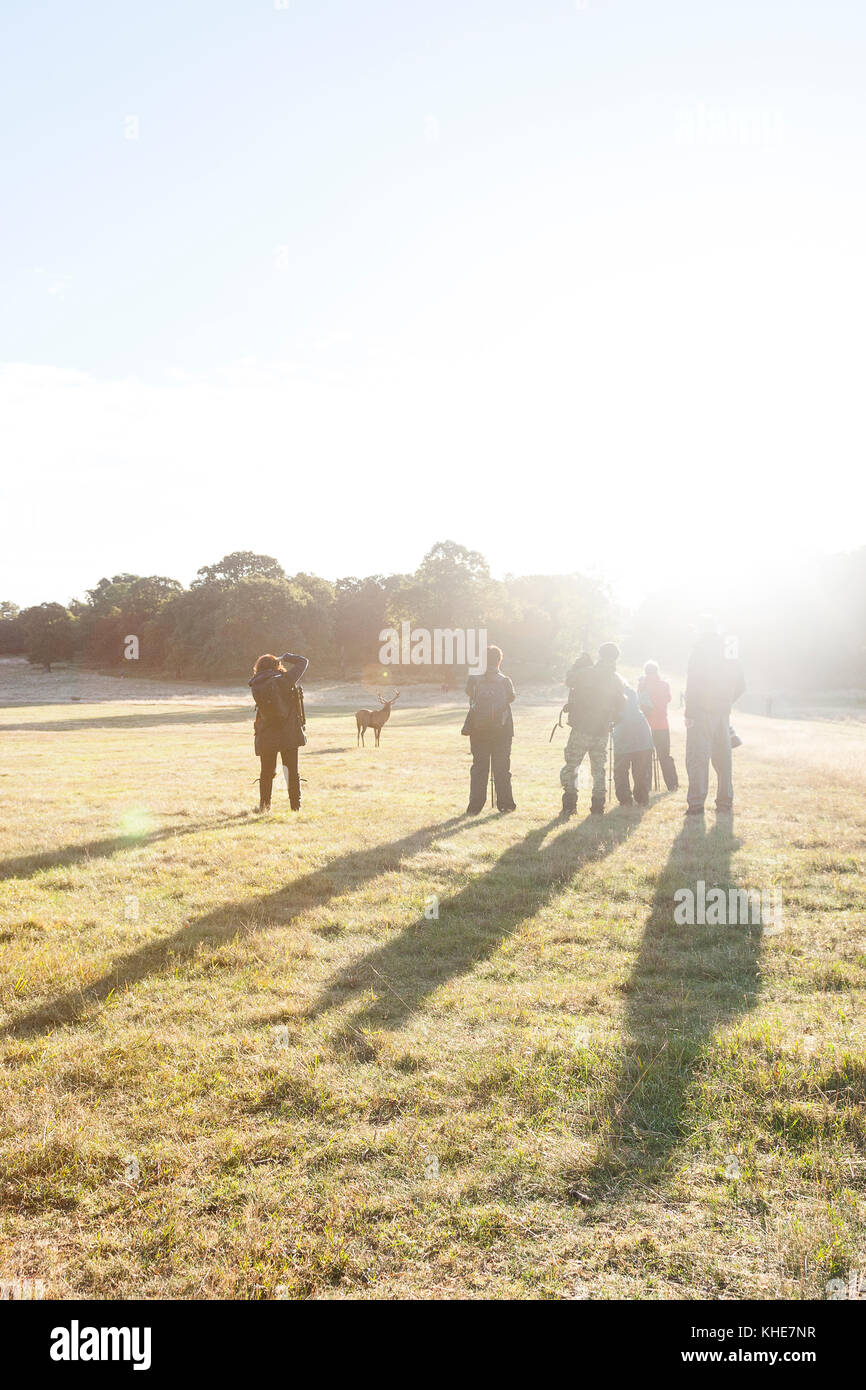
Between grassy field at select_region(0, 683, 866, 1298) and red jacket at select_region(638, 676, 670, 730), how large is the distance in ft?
17.4

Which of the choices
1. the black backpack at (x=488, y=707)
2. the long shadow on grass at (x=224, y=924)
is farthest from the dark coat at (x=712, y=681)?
the long shadow on grass at (x=224, y=924)

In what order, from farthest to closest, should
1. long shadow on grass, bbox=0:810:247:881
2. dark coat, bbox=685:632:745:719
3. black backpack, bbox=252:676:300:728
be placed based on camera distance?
dark coat, bbox=685:632:745:719
black backpack, bbox=252:676:300:728
long shadow on grass, bbox=0:810:247:881

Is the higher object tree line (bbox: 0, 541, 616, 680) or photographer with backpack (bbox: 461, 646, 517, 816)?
tree line (bbox: 0, 541, 616, 680)

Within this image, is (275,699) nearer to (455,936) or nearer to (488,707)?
(488,707)

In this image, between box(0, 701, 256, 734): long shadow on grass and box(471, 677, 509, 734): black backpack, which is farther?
box(0, 701, 256, 734): long shadow on grass

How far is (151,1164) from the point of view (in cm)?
349

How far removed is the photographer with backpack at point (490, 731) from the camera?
39.0 ft

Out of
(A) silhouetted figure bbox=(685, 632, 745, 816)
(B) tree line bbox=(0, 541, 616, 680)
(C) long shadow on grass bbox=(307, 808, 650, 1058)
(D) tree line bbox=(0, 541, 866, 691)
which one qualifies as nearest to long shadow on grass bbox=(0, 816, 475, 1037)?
(C) long shadow on grass bbox=(307, 808, 650, 1058)

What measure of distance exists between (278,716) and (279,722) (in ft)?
0.37

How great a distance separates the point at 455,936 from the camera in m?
6.51

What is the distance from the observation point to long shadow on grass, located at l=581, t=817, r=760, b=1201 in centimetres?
358

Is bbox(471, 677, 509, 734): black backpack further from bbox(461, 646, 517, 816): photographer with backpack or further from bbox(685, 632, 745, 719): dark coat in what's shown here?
bbox(685, 632, 745, 719): dark coat

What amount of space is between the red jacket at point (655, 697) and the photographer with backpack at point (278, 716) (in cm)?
671
